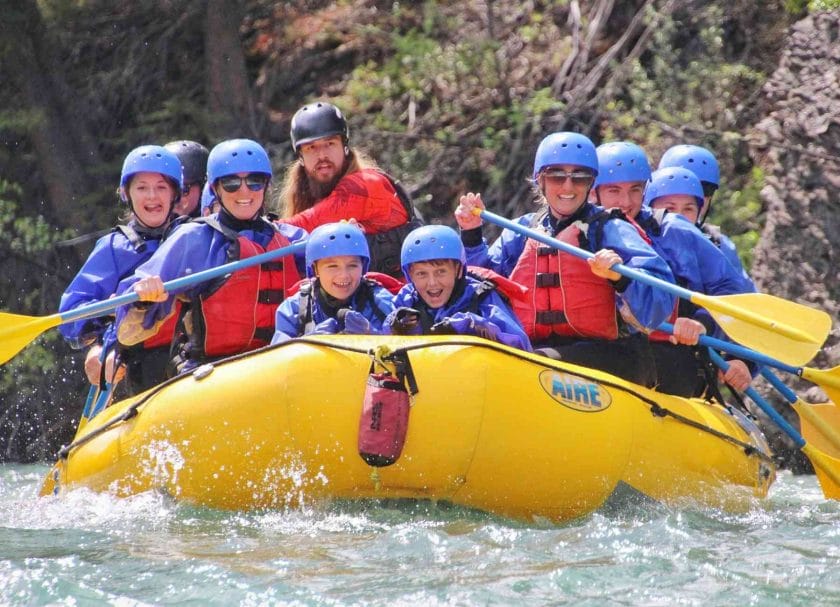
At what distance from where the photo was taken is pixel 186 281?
20.5ft

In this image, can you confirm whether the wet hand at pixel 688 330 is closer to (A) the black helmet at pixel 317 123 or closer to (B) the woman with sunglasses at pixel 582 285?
(B) the woman with sunglasses at pixel 582 285

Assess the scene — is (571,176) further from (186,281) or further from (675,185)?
(186,281)

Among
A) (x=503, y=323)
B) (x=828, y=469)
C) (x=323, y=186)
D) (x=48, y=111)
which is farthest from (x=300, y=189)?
(x=48, y=111)

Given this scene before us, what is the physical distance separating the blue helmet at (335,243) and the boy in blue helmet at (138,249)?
1.23 m

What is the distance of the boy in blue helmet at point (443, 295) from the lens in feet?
19.5

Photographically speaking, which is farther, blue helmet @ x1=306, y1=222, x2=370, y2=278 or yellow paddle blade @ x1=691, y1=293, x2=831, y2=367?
yellow paddle blade @ x1=691, y1=293, x2=831, y2=367

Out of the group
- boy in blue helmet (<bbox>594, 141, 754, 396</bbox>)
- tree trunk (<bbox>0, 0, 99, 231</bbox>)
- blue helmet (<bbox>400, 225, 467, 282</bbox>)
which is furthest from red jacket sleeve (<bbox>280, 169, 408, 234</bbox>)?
tree trunk (<bbox>0, 0, 99, 231</bbox>)

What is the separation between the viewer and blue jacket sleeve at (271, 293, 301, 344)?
6.05 metres

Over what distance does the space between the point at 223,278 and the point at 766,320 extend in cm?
250

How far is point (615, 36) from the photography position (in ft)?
37.2

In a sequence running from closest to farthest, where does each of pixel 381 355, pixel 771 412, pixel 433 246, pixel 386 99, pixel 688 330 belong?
pixel 381 355 < pixel 433 246 < pixel 688 330 < pixel 771 412 < pixel 386 99

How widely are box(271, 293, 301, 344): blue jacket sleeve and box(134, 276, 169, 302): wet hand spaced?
0.53 metres

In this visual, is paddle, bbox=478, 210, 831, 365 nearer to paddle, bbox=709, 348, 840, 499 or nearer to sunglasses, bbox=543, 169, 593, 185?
sunglasses, bbox=543, 169, 593, 185

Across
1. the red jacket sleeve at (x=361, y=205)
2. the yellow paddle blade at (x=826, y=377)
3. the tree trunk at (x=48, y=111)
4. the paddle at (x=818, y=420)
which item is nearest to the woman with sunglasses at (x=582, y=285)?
the yellow paddle blade at (x=826, y=377)
